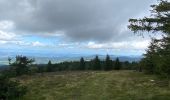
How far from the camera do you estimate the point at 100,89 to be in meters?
38.2

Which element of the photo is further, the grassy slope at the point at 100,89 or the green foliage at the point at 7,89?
the grassy slope at the point at 100,89

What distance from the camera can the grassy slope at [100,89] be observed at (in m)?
34.4

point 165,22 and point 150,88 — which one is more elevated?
point 165,22

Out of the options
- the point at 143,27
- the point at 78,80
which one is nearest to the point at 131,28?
the point at 143,27

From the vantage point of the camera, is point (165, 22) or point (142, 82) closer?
point (165, 22)

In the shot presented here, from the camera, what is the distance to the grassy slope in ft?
113

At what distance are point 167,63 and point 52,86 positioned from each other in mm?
18512

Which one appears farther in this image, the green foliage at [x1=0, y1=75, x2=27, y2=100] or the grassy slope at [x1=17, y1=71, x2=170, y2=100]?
the grassy slope at [x1=17, y1=71, x2=170, y2=100]

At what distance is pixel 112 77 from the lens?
1885 inches

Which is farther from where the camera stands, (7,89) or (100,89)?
(100,89)

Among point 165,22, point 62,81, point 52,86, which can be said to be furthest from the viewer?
point 62,81

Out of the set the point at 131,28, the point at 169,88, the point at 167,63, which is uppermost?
the point at 131,28

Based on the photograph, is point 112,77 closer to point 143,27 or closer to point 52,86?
point 52,86

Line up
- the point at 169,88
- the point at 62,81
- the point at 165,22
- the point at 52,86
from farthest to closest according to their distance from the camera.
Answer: the point at 62,81 < the point at 52,86 < the point at 169,88 < the point at 165,22
